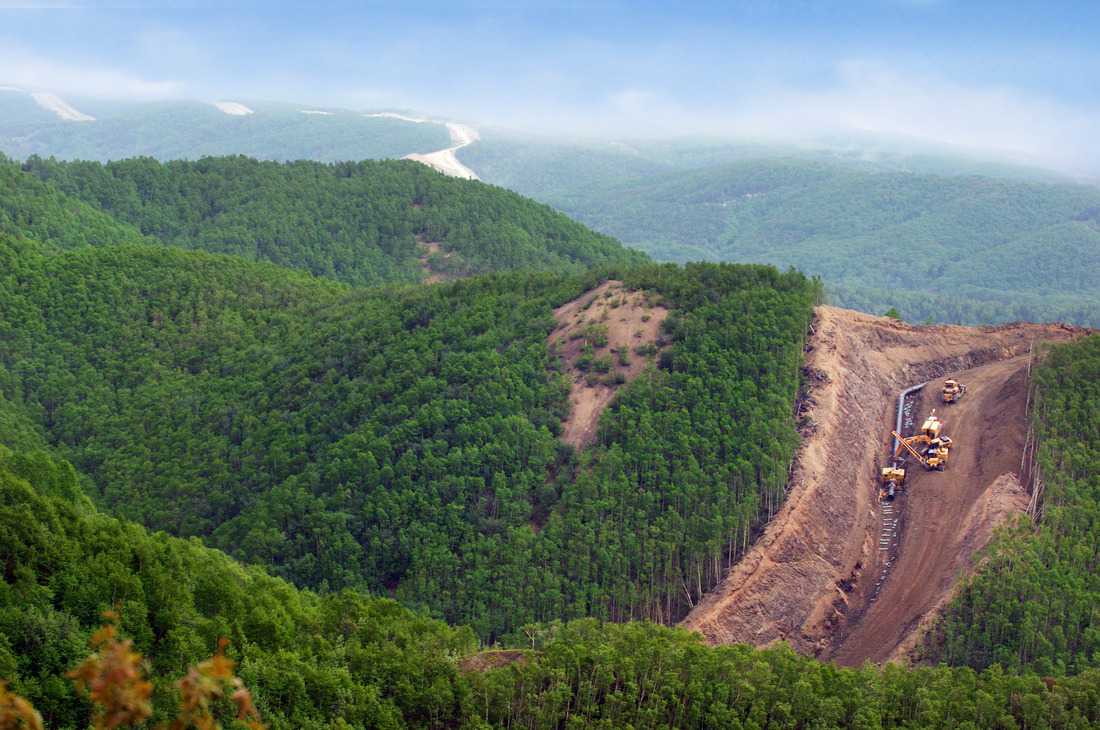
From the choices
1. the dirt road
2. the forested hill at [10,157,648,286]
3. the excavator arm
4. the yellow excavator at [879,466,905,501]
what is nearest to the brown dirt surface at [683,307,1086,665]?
the dirt road

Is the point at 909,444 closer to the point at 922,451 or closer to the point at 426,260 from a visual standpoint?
the point at 922,451

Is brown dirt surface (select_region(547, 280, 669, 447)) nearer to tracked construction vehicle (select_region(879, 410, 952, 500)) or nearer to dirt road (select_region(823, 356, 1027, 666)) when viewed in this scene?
tracked construction vehicle (select_region(879, 410, 952, 500))

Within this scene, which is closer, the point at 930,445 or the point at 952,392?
the point at 930,445

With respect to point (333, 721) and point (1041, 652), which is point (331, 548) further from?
point (1041, 652)

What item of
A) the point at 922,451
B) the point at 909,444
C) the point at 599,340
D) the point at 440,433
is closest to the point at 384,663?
the point at 440,433

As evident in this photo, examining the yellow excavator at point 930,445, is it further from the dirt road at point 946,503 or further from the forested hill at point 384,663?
the forested hill at point 384,663

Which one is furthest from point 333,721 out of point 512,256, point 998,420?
point 512,256

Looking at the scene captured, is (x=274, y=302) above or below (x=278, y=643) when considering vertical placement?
above
